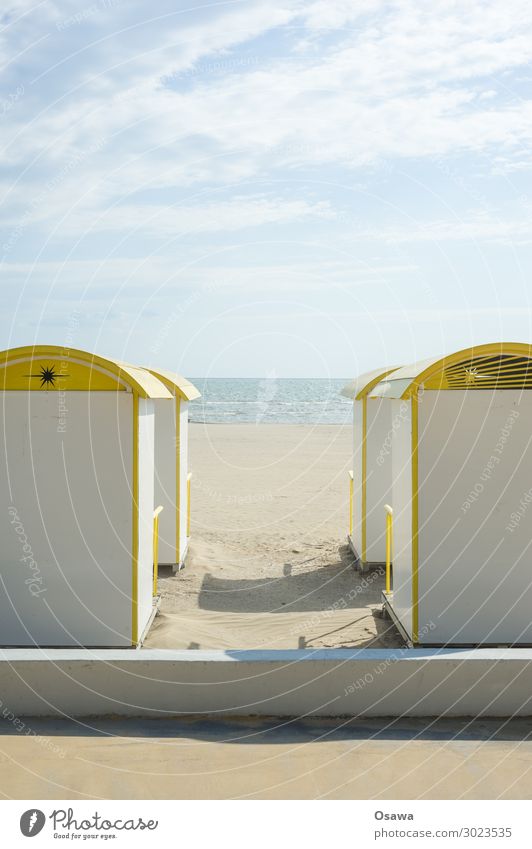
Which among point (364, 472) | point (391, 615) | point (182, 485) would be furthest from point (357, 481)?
point (391, 615)

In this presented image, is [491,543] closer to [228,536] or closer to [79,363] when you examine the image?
[79,363]

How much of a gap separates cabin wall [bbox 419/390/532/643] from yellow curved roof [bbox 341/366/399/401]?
126 inches

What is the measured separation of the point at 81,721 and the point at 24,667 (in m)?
0.50

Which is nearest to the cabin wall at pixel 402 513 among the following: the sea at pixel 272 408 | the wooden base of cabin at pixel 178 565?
the wooden base of cabin at pixel 178 565

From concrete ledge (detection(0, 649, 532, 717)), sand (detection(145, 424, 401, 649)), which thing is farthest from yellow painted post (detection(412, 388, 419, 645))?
concrete ledge (detection(0, 649, 532, 717))

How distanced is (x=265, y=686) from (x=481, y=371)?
10.1ft

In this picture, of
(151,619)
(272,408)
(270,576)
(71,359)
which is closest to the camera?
(71,359)

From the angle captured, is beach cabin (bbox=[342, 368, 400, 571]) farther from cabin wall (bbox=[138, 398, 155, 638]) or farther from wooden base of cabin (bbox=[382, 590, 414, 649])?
cabin wall (bbox=[138, 398, 155, 638])

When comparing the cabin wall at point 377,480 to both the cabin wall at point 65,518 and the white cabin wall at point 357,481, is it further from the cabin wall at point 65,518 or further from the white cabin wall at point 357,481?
the cabin wall at point 65,518

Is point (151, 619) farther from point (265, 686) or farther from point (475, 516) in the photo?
point (475, 516)

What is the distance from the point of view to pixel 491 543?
6.48m

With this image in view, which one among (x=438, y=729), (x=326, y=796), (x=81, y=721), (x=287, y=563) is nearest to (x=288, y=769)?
(x=326, y=796)

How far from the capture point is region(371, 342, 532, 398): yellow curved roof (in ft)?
20.9

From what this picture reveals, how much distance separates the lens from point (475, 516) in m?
6.46
